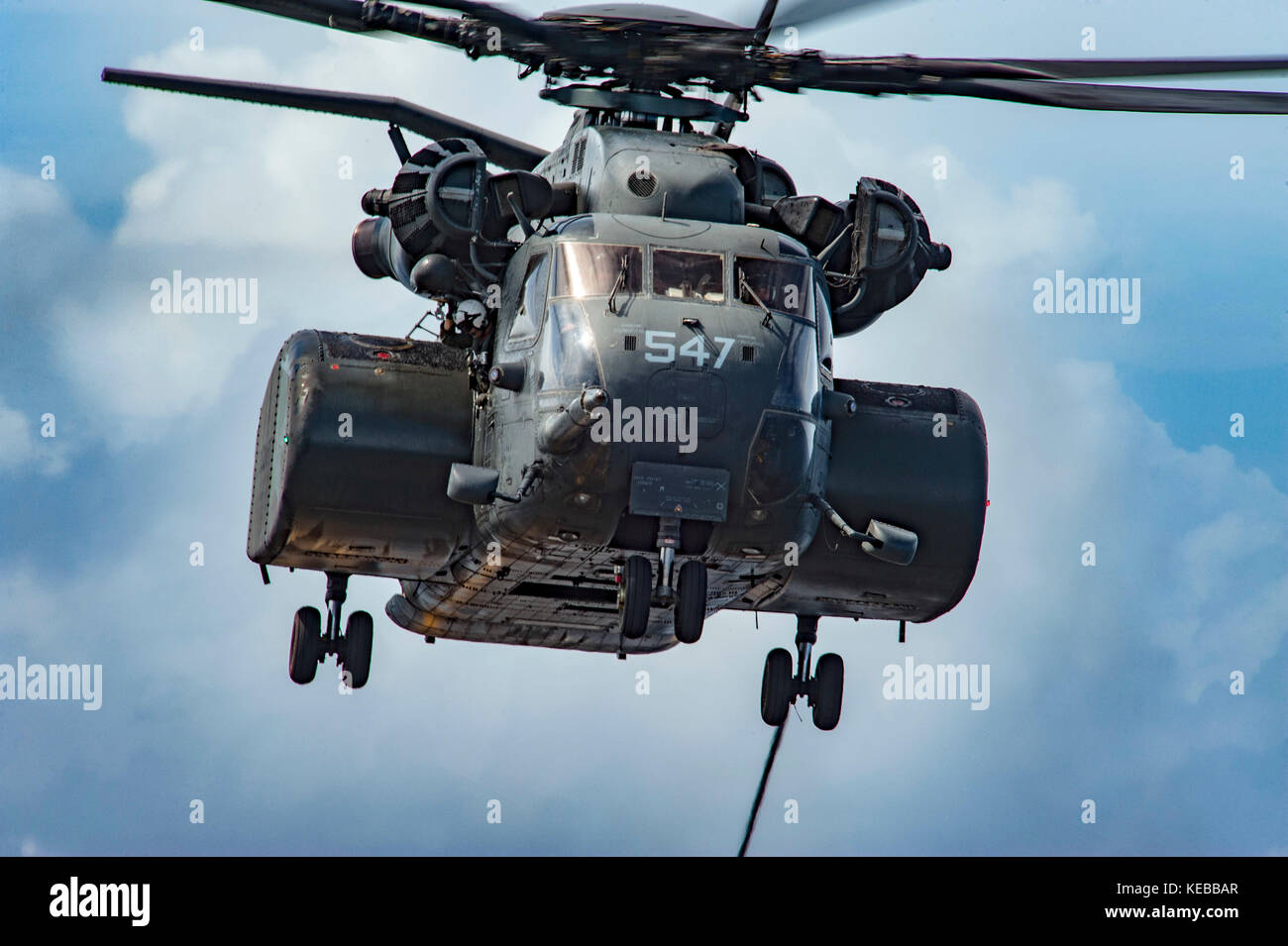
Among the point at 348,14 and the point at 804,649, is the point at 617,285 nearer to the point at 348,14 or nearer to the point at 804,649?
the point at 348,14

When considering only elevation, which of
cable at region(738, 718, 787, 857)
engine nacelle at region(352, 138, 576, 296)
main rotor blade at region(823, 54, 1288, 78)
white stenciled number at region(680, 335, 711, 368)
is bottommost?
cable at region(738, 718, 787, 857)

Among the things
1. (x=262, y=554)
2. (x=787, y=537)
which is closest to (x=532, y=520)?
(x=787, y=537)

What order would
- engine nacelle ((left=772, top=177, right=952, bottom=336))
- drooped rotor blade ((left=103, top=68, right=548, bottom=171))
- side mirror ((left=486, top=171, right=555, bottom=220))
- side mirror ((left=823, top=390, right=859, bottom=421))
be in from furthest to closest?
drooped rotor blade ((left=103, top=68, right=548, bottom=171)) < engine nacelle ((left=772, top=177, right=952, bottom=336)) < side mirror ((left=486, top=171, right=555, bottom=220)) < side mirror ((left=823, top=390, right=859, bottom=421))

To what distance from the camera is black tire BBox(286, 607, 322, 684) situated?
24938mm

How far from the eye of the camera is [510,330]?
22.3 metres

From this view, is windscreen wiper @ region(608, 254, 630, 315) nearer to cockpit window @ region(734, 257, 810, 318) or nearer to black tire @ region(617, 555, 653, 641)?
cockpit window @ region(734, 257, 810, 318)

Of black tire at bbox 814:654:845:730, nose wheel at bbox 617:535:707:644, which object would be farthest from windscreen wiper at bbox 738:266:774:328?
black tire at bbox 814:654:845:730

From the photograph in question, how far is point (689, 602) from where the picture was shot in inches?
827

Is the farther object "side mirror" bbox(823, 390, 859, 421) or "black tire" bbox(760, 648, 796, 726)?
"black tire" bbox(760, 648, 796, 726)

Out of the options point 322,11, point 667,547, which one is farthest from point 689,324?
point 322,11

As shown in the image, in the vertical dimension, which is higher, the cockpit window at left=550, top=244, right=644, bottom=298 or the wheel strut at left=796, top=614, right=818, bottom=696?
the cockpit window at left=550, top=244, right=644, bottom=298

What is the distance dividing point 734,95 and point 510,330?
387 cm

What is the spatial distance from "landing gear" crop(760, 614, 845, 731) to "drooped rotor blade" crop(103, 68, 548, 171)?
6.37m

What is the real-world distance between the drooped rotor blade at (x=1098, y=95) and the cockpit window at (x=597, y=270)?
9.43 ft
